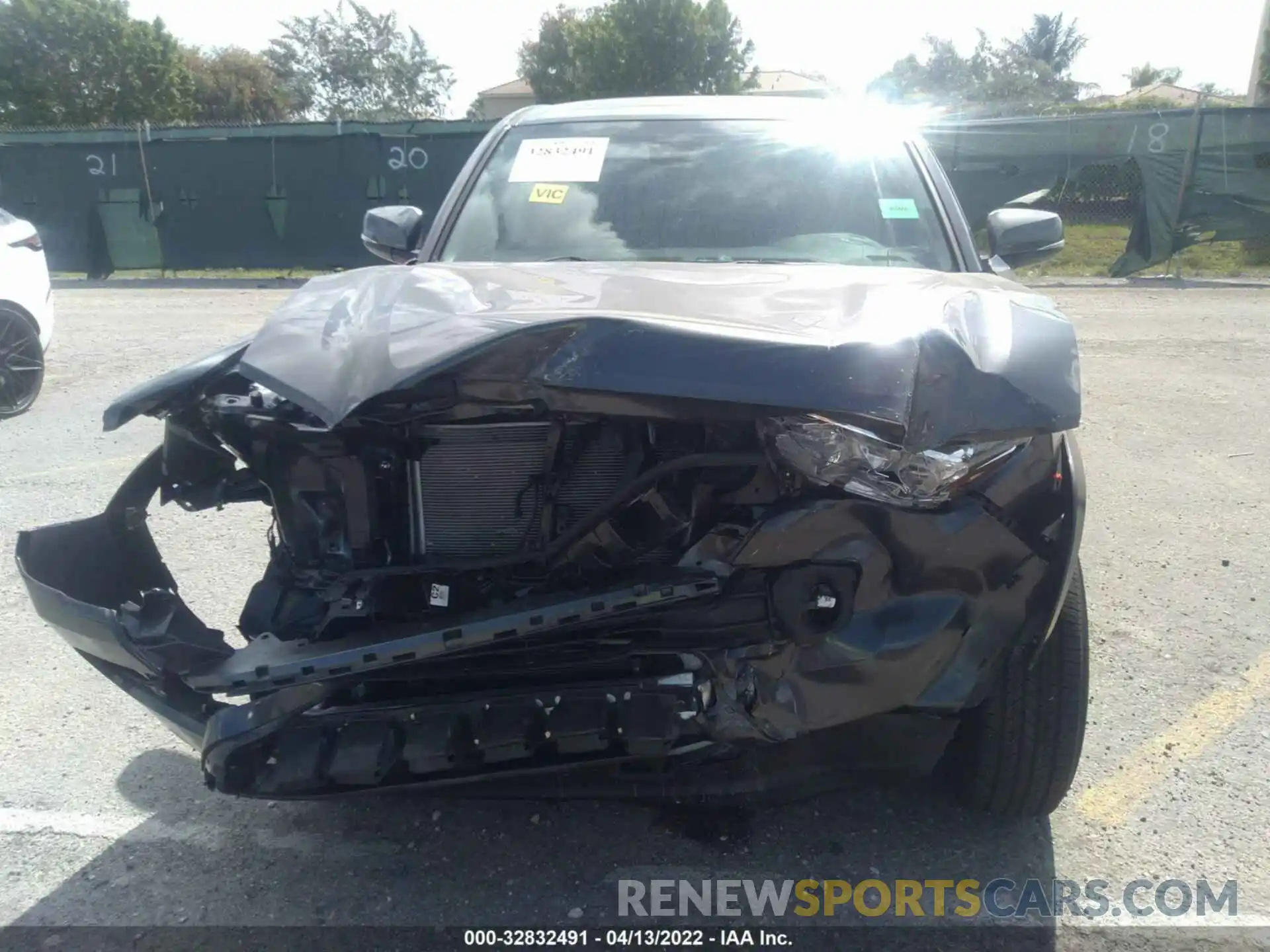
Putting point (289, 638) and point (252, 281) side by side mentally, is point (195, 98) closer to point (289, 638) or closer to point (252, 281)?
point (252, 281)

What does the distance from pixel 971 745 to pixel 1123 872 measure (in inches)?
18.9

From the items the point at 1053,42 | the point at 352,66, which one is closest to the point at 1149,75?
the point at 1053,42

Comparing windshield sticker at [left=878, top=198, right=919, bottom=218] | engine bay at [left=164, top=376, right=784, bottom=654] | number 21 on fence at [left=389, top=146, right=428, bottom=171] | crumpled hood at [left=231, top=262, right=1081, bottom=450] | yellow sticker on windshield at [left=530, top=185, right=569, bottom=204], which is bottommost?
engine bay at [left=164, top=376, right=784, bottom=654]

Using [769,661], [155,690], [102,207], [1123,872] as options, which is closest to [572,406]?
[769,661]

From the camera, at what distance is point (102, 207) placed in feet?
49.3

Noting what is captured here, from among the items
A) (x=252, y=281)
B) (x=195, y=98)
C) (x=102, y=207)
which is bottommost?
(x=252, y=281)

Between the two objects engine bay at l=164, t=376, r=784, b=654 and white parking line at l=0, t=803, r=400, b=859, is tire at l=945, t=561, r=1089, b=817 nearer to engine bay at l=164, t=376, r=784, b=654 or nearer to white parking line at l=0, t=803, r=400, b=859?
engine bay at l=164, t=376, r=784, b=654

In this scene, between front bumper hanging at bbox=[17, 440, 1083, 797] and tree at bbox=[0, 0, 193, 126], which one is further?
tree at bbox=[0, 0, 193, 126]

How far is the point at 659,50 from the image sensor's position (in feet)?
131

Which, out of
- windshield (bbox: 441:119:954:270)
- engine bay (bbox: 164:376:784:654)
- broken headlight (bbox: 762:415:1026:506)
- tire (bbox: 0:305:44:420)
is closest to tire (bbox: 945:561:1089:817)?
broken headlight (bbox: 762:415:1026:506)

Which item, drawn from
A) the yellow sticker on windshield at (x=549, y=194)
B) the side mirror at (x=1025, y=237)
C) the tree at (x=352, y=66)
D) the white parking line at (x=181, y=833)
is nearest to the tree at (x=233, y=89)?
the tree at (x=352, y=66)

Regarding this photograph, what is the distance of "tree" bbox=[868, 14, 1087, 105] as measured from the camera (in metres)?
49.1

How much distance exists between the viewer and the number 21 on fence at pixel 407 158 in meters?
14.4

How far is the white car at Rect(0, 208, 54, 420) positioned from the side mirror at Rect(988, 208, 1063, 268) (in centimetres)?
636
